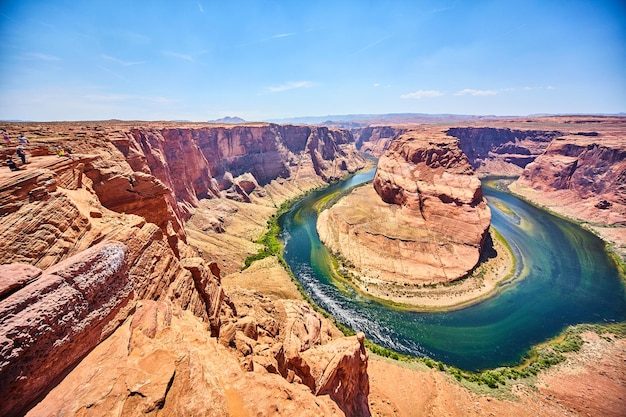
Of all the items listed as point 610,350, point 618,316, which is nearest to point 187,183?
point 610,350

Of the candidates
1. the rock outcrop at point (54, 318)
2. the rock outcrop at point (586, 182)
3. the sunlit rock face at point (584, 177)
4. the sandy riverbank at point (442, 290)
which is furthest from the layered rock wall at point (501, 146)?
the rock outcrop at point (54, 318)

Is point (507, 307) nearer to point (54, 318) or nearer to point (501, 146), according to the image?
point (54, 318)

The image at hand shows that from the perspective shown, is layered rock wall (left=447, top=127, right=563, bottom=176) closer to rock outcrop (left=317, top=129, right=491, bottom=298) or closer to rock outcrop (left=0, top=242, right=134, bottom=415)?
rock outcrop (left=317, top=129, right=491, bottom=298)

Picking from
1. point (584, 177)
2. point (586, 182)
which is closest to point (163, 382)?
point (586, 182)

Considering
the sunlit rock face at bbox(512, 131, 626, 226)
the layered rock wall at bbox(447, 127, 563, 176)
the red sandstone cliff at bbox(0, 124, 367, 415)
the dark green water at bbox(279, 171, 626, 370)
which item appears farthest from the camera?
the layered rock wall at bbox(447, 127, 563, 176)

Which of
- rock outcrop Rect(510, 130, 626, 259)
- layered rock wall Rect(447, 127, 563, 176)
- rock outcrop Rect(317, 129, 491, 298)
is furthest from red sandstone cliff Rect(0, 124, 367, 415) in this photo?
layered rock wall Rect(447, 127, 563, 176)

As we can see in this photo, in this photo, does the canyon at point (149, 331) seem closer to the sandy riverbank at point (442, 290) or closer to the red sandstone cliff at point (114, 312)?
the red sandstone cliff at point (114, 312)
